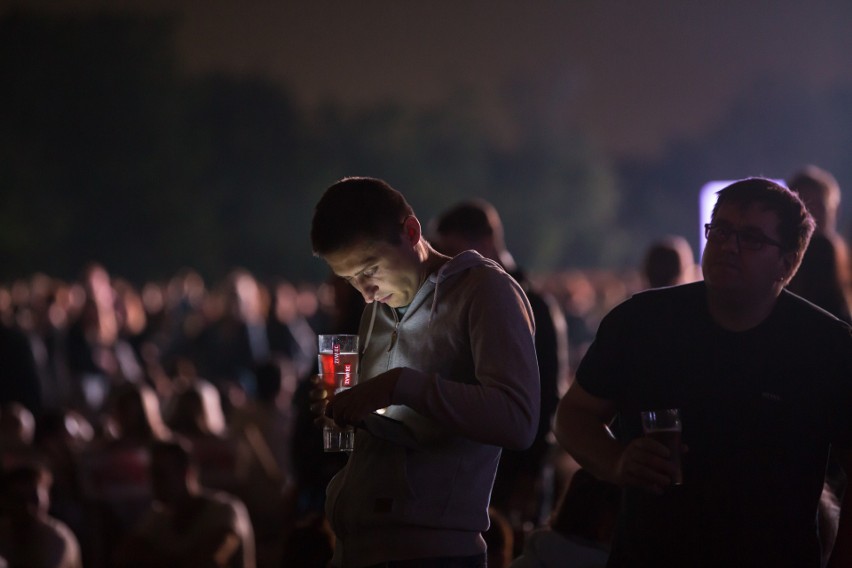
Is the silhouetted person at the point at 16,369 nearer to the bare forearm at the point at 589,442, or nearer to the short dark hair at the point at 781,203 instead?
the bare forearm at the point at 589,442

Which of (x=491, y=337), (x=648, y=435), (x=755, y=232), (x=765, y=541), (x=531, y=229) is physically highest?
(x=755, y=232)

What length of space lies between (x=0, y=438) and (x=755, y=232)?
21.5 ft

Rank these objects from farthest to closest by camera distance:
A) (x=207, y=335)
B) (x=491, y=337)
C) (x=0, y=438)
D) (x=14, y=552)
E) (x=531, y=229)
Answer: (x=531, y=229)
(x=207, y=335)
(x=0, y=438)
(x=14, y=552)
(x=491, y=337)

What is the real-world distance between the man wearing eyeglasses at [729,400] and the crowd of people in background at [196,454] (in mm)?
1099

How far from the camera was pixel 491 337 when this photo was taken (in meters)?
2.85

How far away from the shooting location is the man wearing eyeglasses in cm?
297

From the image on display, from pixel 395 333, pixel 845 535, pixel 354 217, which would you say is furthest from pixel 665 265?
pixel 354 217

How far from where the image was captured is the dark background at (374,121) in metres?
43.9

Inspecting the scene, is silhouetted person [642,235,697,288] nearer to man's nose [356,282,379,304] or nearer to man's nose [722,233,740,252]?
man's nose [722,233,740,252]

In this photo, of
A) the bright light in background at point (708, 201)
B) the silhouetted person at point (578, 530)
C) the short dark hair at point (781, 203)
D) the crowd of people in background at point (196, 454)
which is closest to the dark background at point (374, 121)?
the crowd of people in background at point (196, 454)

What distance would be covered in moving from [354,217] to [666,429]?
0.86 meters

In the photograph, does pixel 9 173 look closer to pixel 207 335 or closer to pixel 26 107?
pixel 26 107

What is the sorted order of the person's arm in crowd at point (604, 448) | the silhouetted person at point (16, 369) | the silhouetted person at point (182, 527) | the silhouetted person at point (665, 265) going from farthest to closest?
the silhouetted person at point (16, 369)
the silhouetted person at point (182, 527)
the silhouetted person at point (665, 265)
the person's arm in crowd at point (604, 448)

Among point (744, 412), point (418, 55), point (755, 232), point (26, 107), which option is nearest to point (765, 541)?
point (744, 412)
